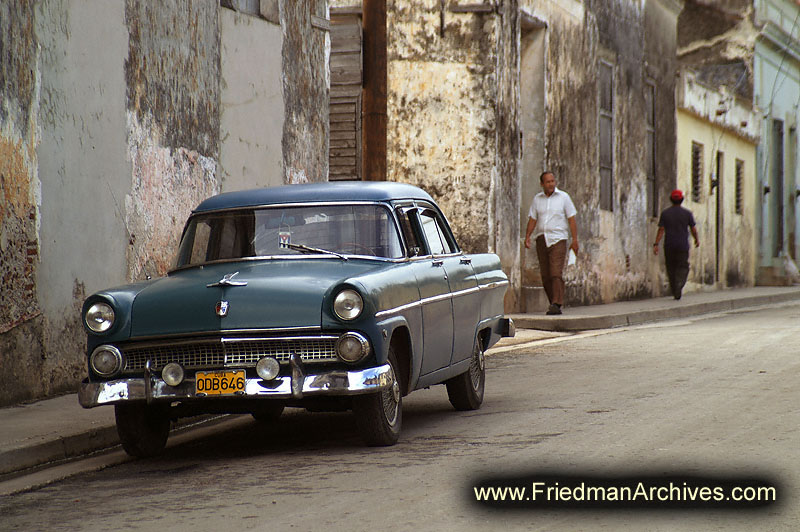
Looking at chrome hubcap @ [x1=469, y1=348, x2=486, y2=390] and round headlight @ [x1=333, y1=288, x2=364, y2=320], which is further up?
round headlight @ [x1=333, y1=288, x2=364, y2=320]

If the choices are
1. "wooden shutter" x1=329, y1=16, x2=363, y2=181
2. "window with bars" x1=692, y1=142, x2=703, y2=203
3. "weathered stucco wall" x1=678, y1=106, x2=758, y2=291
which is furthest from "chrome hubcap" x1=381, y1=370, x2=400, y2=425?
"window with bars" x1=692, y1=142, x2=703, y2=203

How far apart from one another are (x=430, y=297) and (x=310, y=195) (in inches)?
38.4

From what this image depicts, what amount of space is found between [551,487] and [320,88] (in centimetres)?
899

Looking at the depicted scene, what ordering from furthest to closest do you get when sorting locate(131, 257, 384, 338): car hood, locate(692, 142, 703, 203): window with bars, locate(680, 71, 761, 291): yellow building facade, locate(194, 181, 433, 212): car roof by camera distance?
1. locate(692, 142, 703, 203): window with bars
2. locate(680, 71, 761, 291): yellow building facade
3. locate(194, 181, 433, 212): car roof
4. locate(131, 257, 384, 338): car hood

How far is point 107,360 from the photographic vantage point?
682 centimetres

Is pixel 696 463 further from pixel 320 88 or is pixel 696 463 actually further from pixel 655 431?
pixel 320 88

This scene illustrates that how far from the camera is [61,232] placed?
9656mm

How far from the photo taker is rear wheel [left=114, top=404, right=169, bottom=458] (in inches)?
276

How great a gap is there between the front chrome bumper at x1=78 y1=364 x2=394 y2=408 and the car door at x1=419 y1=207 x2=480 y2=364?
1.52m

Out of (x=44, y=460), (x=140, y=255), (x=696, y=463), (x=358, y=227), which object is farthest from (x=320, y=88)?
(x=696, y=463)

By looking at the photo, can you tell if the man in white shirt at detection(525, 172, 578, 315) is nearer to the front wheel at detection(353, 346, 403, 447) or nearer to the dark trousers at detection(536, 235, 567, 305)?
the dark trousers at detection(536, 235, 567, 305)

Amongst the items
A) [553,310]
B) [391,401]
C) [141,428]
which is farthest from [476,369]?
[553,310]

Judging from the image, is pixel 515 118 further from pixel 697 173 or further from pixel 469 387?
pixel 697 173

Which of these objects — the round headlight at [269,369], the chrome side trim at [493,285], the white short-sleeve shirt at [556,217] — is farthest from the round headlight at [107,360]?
the white short-sleeve shirt at [556,217]
